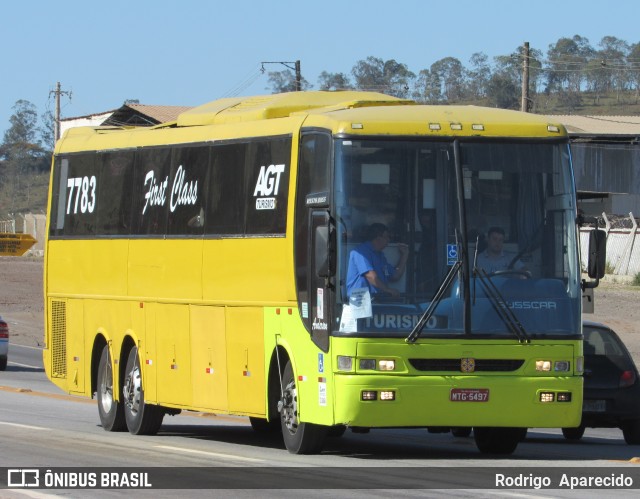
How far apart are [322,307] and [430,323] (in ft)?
3.38

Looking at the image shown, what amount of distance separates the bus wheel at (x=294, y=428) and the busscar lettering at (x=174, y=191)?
124 inches

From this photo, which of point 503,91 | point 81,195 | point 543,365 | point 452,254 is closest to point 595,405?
point 543,365

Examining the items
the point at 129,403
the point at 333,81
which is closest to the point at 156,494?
the point at 129,403

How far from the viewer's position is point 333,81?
188250 millimetres

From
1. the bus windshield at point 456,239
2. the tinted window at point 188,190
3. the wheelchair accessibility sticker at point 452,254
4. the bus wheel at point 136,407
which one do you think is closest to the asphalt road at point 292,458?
the bus wheel at point 136,407

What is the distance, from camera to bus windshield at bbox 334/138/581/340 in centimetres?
1452

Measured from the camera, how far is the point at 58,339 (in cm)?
2161

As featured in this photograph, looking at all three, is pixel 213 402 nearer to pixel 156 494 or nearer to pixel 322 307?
pixel 322 307

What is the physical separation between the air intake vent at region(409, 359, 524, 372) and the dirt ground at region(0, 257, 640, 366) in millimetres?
21531

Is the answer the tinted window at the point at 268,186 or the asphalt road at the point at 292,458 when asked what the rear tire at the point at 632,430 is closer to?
the asphalt road at the point at 292,458

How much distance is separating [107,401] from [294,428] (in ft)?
17.3

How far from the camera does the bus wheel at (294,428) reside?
49.7 ft

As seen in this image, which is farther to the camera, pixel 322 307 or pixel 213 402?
pixel 213 402

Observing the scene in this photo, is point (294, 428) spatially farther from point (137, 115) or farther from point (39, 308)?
point (137, 115)
